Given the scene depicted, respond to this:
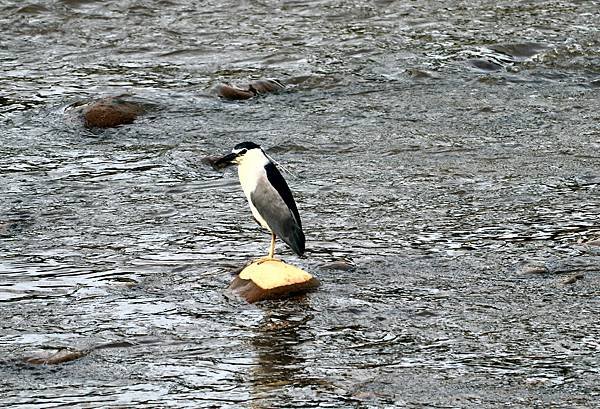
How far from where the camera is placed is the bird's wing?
25.6ft

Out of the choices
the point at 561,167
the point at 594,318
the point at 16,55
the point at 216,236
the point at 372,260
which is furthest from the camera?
the point at 16,55

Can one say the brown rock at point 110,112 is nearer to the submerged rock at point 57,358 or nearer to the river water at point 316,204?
the river water at point 316,204

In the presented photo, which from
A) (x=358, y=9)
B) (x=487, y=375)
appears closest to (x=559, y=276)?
(x=487, y=375)

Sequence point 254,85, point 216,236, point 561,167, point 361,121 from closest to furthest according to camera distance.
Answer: point 216,236
point 561,167
point 361,121
point 254,85

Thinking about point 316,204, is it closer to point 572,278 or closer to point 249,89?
point 572,278

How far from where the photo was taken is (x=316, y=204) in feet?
30.5

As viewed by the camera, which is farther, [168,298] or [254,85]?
[254,85]

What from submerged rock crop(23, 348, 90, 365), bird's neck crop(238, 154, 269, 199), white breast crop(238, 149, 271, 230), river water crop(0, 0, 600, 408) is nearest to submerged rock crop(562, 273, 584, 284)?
river water crop(0, 0, 600, 408)

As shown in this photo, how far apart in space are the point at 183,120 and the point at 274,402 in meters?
5.79

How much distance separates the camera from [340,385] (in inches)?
242

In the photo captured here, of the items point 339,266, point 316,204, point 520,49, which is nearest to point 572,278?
point 339,266

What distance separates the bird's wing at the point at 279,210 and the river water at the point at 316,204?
0.26m

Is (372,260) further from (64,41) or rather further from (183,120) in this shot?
(64,41)

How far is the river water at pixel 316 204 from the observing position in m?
6.37
